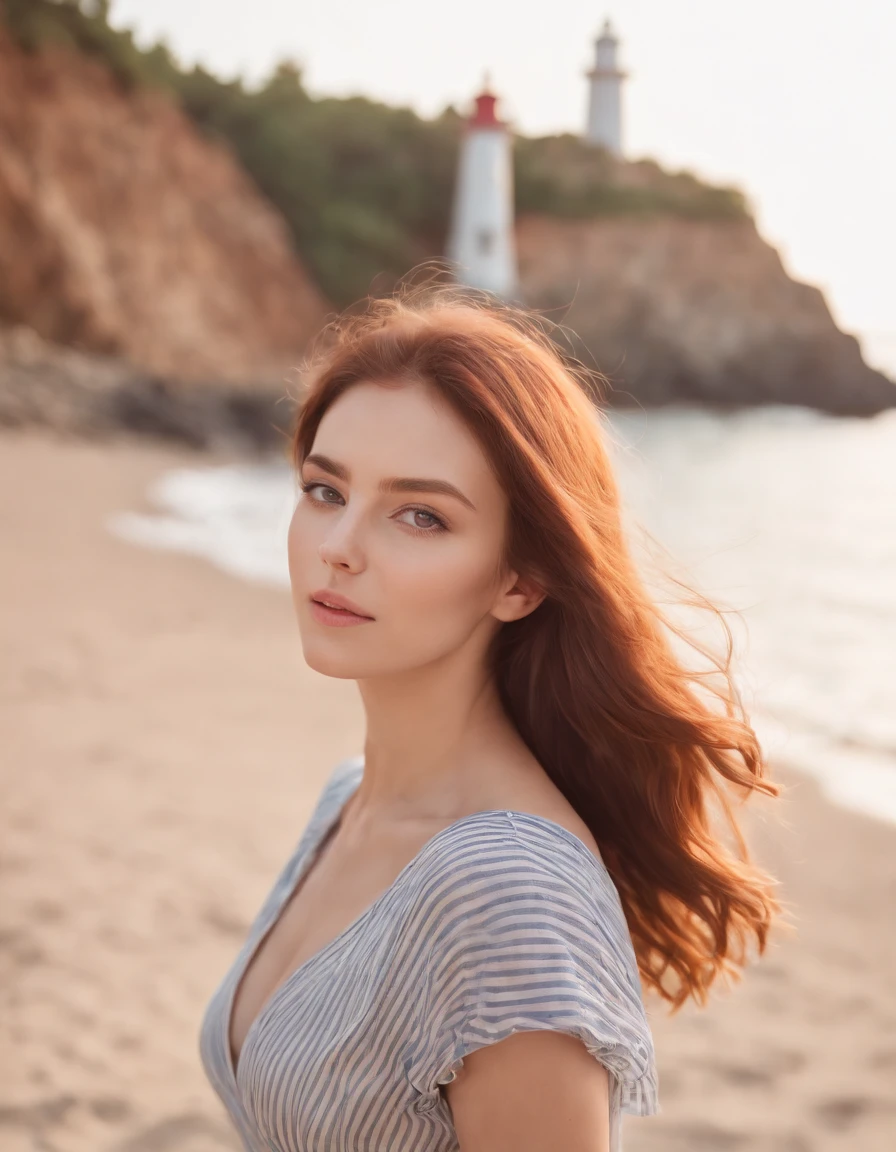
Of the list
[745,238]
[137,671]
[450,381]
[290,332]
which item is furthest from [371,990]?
[745,238]

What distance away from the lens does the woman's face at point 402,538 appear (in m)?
1.71

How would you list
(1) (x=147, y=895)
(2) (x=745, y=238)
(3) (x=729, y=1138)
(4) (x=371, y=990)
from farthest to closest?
1. (2) (x=745, y=238)
2. (1) (x=147, y=895)
3. (3) (x=729, y=1138)
4. (4) (x=371, y=990)

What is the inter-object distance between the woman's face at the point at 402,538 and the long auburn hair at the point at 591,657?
4cm

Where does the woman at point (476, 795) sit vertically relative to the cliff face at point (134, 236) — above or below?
below

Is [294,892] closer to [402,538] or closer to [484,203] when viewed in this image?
[402,538]

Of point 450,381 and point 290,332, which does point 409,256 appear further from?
point 450,381

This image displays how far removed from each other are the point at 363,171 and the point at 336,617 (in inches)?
1408

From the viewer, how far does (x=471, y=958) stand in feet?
4.52

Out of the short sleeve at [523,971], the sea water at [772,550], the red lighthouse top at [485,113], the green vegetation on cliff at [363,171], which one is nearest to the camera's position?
the short sleeve at [523,971]

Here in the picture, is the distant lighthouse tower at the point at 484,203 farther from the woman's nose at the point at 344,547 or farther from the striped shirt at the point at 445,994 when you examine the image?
the striped shirt at the point at 445,994

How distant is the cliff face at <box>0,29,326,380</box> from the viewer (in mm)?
22594

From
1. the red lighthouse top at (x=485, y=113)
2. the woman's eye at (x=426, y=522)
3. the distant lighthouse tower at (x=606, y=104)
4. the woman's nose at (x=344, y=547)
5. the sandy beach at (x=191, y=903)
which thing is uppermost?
the distant lighthouse tower at (x=606, y=104)

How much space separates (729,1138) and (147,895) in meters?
2.18

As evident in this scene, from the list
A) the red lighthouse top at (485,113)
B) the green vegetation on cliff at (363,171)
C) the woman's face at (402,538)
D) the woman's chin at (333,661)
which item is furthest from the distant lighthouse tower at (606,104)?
the woman's chin at (333,661)
